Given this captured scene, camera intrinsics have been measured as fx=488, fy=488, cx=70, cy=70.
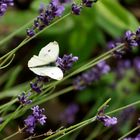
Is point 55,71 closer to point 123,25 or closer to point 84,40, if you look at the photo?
point 123,25

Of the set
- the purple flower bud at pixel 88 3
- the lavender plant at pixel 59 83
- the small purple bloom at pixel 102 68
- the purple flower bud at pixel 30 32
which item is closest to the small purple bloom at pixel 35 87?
the lavender plant at pixel 59 83

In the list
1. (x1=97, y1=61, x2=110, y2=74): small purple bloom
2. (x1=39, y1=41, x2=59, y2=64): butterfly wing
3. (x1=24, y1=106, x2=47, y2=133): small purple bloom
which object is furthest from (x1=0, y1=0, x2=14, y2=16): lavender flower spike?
(x1=97, y1=61, x2=110, y2=74): small purple bloom

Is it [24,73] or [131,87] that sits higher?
[24,73]

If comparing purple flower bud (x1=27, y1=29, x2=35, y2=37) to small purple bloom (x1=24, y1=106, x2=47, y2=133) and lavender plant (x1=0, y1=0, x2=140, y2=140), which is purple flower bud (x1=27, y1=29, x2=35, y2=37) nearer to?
lavender plant (x1=0, y1=0, x2=140, y2=140)

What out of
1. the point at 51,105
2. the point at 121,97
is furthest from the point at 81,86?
the point at 51,105

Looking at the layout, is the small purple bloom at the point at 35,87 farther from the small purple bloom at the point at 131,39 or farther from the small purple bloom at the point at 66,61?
the small purple bloom at the point at 131,39

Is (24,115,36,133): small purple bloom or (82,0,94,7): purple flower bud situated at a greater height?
(82,0,94,7): purple flower bud

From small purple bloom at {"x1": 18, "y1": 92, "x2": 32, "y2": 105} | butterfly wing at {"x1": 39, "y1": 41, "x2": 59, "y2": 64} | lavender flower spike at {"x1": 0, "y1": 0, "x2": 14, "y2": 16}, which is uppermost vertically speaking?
lavender flower spike at {"x1": 0, "y1": 0, "x2": 14, "y2": 16}

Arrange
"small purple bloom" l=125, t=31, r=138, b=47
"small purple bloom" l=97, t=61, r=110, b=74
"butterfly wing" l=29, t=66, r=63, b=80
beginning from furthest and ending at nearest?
1. "small purple bloom" l=97, t=61, r=110, b=74
2. "small purple bloom" l=125, t=31, r=138, b=47
3. "butterfly wing" l=29, t=66, r=63, b=80
